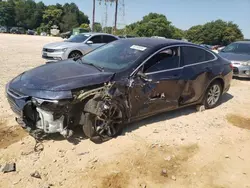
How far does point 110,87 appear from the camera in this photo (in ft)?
13.2

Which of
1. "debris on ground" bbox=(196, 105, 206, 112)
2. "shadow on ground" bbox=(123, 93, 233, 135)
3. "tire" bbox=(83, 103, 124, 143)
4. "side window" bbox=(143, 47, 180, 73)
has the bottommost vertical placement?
"shadow on ground" bbox=(123, 93, 233, 135)

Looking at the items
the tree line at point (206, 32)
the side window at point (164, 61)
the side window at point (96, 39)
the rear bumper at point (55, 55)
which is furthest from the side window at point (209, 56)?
the tree line at point (206, 32)

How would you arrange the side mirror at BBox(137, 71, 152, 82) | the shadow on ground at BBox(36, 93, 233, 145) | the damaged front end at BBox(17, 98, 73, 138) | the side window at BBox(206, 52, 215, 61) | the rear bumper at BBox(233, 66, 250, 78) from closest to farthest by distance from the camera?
the damaged front end at BBox(17, 98, 73, 138)
the shadow on ground at BBox(36, 93, 233, 145)
the side mirror at BBox(137, 71, 152, 82)
the side window at BBox(206, 52, 215, 61)
the rear bumper at BBox(233, 66, 250, 78)

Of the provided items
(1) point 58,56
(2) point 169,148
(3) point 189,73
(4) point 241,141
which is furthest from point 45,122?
(1) point 58,56

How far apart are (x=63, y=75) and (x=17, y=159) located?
4.42 ft

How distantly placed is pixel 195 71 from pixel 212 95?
1101 mm

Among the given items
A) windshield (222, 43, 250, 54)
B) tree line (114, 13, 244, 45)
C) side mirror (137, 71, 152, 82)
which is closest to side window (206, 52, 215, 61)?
side mirror (137, 71, 152, 82)

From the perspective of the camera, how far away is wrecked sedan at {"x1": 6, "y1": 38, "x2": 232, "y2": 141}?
3.76 meters

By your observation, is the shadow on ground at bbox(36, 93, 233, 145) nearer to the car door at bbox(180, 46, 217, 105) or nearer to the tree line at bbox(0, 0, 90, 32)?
the car door at bbox(180, 46, 217, 105)

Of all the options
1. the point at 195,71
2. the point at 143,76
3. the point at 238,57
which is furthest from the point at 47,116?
the point at 238,57

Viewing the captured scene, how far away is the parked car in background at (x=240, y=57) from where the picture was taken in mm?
10281

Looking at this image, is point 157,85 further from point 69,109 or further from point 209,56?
point 209,56

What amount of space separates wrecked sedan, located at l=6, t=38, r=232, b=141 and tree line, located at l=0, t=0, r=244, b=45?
137 ft

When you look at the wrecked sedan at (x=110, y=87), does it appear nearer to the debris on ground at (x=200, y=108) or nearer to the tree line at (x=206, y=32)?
the debris on ground at (x=200, y=108)
